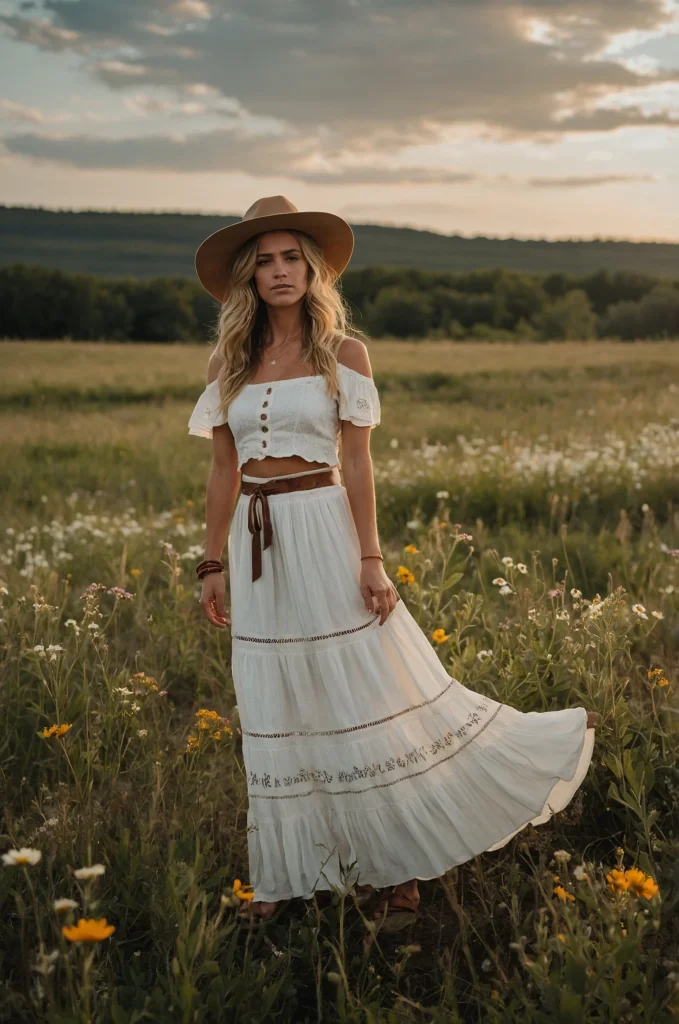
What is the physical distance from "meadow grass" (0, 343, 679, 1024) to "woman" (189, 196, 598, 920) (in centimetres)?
18

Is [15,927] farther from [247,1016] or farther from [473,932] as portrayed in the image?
[473,932]

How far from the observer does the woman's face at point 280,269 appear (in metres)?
3.63

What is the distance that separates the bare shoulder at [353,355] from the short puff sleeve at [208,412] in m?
0.54

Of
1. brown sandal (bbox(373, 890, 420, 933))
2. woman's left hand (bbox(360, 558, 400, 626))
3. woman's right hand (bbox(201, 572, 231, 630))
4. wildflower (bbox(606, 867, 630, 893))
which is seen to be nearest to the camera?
wildflower (bbox(606, 867, 630, 893))

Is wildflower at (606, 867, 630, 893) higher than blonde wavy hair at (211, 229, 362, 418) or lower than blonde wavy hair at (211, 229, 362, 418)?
lower

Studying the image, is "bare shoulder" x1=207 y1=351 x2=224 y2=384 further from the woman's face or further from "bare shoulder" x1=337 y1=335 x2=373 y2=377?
"bare shoulder" x1=337 y1=335 x2=373 y2=377

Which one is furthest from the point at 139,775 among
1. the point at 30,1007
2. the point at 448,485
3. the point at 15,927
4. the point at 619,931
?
the point at 448,485

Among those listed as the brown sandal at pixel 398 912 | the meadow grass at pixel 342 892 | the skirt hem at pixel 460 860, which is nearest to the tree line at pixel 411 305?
the meadow grass at pixel 342 892

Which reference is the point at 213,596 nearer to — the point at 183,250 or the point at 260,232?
the point at 260,232

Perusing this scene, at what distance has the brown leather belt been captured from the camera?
3492 millimetres

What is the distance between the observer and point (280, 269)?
11.9 ft

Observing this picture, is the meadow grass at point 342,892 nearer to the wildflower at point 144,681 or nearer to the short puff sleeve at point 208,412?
the wildflower at point 144,681

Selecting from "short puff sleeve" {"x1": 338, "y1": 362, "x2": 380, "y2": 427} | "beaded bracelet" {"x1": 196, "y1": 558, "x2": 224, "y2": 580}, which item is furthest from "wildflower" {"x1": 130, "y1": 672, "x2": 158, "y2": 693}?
"short puff sleeve" {"x1": 338, "y1": 362, "x2": 380, "y2": 427}

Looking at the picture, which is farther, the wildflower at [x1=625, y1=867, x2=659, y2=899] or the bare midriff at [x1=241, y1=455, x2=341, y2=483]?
the bare midriff at [x1=241, y1=455, x2=341, y2=483]
